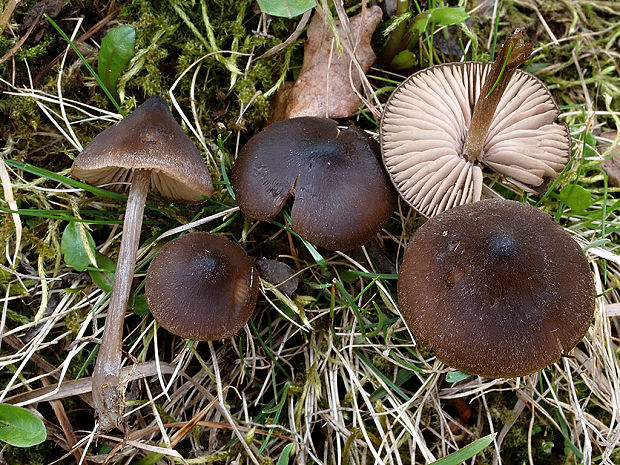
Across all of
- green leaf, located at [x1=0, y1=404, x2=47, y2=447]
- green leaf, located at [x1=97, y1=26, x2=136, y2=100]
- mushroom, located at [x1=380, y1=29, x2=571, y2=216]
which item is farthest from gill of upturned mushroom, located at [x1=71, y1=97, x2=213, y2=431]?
mushroom, located at [x1=380, y1=29, x2=571, y2=216]

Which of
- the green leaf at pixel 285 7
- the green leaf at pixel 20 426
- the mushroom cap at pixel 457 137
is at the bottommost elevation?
the green leaf at pixel 20 426

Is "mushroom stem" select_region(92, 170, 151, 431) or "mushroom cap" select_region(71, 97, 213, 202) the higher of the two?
"mushroom cap" select_region(71, 97, 213, 202)

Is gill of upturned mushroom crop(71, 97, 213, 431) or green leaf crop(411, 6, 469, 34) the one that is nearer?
gill of upturned mushroom crop(71, 97, 213, 431)

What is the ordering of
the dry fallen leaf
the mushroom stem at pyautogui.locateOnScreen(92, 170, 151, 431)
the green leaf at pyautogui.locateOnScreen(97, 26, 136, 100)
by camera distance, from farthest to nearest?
the dry fallen leaf
the green leaf at pyautogui.locateOnScreen(97, 26, 136, 100)
the mushroom stem at pyautogui.locateOnScreen(92, 170, 151, 431)

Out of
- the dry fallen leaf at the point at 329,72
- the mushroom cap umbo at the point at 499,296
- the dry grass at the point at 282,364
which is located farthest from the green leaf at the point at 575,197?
the dry fallen leaf at the point at 329,72

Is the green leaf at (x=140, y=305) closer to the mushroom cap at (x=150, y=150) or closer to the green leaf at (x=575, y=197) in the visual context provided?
the mushroom cap at (x=150, y=150)

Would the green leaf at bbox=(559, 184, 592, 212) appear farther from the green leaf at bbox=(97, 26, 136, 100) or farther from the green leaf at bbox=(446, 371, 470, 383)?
the green leaf at bbox=(97, 26, 136, 100)

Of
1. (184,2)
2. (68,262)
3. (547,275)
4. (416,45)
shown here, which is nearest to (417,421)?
(547,275)
